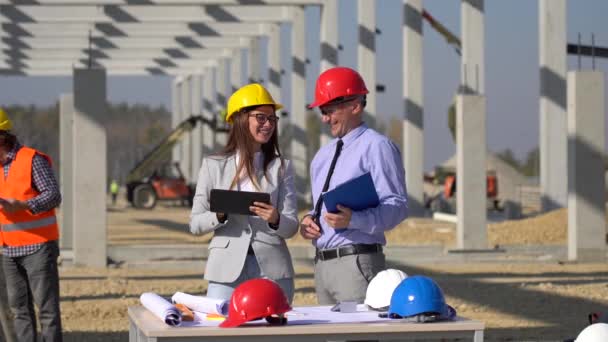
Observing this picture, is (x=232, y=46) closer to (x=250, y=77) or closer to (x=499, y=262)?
(x=250, y=77)

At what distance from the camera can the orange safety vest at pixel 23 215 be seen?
7.30m

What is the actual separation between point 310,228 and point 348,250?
0.71ft

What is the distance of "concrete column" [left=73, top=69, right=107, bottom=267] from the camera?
1619cm

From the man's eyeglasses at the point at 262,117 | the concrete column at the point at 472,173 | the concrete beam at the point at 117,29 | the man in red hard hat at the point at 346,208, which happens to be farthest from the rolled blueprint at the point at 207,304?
the concrete beam at the point at 117,29

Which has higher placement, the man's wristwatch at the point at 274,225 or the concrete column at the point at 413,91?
the concrete column at the point at 413,91

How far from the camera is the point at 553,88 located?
70.6 ft

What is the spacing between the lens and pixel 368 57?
25.5 metres

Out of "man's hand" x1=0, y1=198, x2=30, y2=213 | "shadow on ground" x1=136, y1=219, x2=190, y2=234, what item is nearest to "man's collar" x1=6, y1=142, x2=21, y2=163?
"man's hand" x1=0, y1=198, x2=30, y2=213

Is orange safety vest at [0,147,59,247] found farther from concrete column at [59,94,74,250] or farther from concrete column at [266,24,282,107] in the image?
concrete column at [266,24,282,107]

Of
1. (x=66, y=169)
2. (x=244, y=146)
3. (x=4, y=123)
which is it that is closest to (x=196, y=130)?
(x=66, y=169)

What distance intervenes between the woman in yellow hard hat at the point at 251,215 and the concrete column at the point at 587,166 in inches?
438

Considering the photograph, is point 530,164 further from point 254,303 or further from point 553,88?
point 254,303

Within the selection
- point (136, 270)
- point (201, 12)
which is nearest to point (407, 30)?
point (201, 12)

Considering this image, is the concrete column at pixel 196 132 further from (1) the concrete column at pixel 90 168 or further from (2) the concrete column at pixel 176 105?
(1) the concrete column at pixel 90 168
